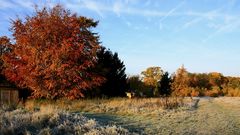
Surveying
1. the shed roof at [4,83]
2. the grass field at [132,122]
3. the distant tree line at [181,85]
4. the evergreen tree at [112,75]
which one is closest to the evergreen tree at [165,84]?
the distant tree line at [181,85]

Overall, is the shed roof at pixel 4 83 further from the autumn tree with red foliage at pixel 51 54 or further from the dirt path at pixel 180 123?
the dirt path at pixel 180 123

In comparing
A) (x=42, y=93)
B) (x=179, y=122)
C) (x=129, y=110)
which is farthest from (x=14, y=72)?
(x=179, y=122)

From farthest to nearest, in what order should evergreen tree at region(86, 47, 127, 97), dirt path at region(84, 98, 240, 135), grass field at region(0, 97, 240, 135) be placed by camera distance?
1. evergreen tree at region(86, 47, 127, 97)
2. dirt path at region(84, 98, 240, 135)
3. grass field at region(0, 97, 240, 135)

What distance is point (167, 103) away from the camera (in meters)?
20.3

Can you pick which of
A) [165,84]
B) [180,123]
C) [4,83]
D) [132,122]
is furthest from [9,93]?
[165,84]

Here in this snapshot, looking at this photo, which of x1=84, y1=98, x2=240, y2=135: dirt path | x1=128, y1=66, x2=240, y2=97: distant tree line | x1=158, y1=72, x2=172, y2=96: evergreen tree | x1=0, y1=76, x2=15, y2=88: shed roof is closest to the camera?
x1=84, y1=98, x2=240, y2=135: dirt path

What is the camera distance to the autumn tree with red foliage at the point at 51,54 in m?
24.2

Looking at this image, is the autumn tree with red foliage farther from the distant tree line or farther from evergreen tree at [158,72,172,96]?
evergreen tree at [158,72,172,96]

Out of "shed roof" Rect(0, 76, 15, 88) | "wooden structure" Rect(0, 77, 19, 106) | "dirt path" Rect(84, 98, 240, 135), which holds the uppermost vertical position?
"shed roof" Rect(0, 76, 15, 88)

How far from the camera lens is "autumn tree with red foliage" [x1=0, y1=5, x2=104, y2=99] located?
79.5 ft

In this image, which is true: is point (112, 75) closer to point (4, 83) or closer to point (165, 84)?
point (4, 83)

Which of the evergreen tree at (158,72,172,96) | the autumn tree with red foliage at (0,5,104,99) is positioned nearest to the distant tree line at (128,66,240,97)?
the evergreen tree at (158,72,172,96)

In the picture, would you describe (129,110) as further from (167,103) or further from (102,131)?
(102,131)

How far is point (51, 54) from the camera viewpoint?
24.1m
